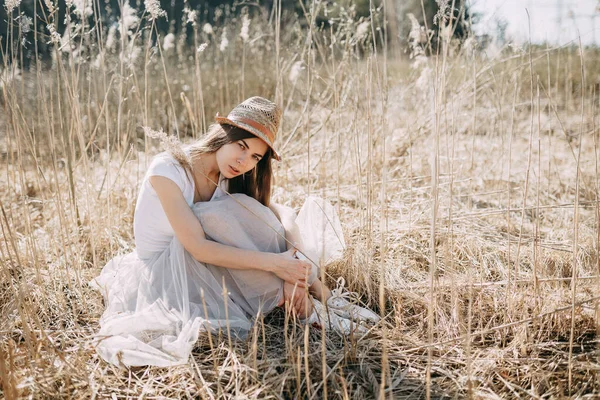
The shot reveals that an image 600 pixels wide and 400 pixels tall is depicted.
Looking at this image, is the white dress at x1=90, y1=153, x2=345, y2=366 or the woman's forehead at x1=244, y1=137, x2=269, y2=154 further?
the woman's forehead at x1=244, y1=137, x2=269, y2=154

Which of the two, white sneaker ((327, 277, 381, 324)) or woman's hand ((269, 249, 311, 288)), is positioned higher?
woman's hand ((269, 249, 311, 288))

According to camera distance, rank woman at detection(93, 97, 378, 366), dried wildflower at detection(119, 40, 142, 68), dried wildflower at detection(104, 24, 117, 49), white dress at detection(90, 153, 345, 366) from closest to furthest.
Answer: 1. white dress at detection(90, 153, 345, 366)
2. woman at detection(93, 97, 378, 366)
3. dried wildflower at detection(119, 40, 142, 68)
4. dried wildflower at detection(104, 24, 117, 49)

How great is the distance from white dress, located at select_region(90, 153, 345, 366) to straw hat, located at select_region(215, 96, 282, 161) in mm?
206

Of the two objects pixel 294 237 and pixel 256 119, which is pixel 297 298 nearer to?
pixel 294 237

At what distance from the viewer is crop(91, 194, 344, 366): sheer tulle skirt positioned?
4.10ft

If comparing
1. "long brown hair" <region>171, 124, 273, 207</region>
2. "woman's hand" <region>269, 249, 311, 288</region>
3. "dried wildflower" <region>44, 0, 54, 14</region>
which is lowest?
"woman's hand" <region>269, 249, 311, 288</region>

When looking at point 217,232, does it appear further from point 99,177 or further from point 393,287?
point 99,177

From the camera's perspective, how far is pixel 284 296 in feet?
4.64

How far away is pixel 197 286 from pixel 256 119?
21.3 inches

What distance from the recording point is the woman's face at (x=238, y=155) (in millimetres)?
1467

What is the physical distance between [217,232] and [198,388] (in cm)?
48

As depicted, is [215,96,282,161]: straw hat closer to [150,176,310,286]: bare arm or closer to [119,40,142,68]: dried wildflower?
[150,176,310,286]: bare arm

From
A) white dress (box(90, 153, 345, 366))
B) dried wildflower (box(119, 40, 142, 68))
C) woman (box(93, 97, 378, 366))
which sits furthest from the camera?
dried wildflower (box(119, 40, 142, 68))

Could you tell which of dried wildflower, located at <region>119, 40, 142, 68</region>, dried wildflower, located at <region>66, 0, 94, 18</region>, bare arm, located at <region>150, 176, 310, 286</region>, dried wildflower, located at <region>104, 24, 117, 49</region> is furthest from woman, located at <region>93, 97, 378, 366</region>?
dried wildflower, located at <region>104, 24, 117, 49</region>
